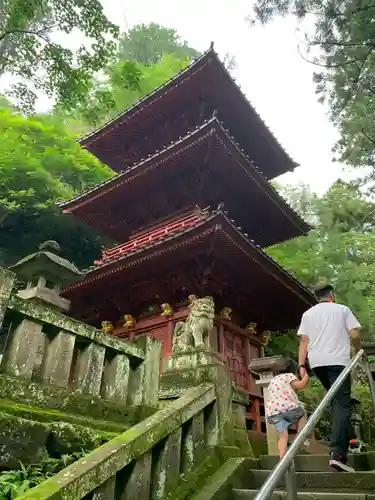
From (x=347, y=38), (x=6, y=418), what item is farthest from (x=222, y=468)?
(x=347, y=38)

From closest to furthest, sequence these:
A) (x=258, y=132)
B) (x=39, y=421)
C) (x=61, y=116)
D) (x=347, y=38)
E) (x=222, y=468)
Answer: (x=39, y=421)
(x=222, y=468)
(x=347, y=38)
(x=258, y=132)
(x=61, y=116)

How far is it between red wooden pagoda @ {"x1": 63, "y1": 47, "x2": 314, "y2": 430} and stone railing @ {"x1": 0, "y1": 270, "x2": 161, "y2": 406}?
487 centimetres

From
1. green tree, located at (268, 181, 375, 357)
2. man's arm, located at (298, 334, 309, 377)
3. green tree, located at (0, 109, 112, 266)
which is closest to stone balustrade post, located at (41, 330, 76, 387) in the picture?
man's arm, located at (298, 334, 309, 377)

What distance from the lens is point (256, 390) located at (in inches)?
433

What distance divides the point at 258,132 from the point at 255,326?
22.7ft

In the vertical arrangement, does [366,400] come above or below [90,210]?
below

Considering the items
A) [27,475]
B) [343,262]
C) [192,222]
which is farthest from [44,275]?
[343,262]

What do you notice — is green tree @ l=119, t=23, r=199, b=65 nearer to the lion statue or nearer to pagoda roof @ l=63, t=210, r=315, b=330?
pagoda roof @ l=63, t=210, r=315, b=330

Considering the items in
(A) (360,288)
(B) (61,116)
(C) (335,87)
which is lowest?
(A) (360,288)

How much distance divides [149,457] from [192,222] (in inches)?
319

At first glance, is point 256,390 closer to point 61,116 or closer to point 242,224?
point 242,224

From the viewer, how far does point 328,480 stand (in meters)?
3.92

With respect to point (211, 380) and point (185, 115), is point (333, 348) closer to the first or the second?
point (211, 380)

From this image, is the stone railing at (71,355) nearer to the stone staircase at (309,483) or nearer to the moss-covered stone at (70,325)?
the moss-covered stone at (70,325)
